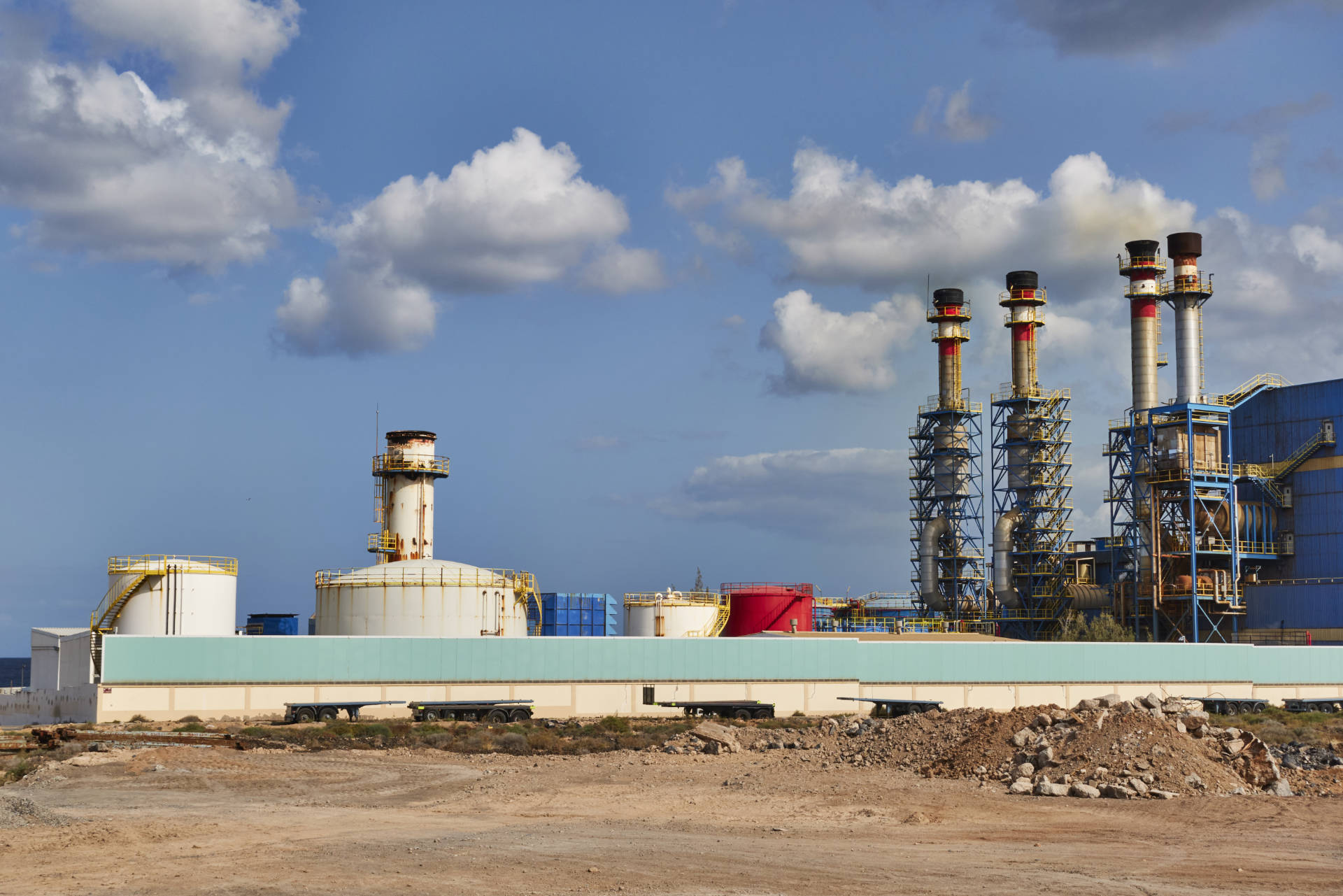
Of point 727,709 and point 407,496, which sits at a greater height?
point 407,496

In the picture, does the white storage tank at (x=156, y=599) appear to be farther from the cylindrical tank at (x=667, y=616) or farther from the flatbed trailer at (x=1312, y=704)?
the flatbed trailer at (x=1312, y=704)

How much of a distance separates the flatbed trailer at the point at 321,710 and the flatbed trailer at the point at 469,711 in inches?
67.1

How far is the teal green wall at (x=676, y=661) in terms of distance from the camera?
45281 millimetres

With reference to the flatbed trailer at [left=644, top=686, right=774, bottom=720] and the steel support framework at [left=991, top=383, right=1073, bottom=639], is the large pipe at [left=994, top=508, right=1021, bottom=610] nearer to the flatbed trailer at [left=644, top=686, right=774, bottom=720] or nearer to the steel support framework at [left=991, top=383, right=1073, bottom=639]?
the steel support framework at [left=991, top=383, right=1073, bottom=639]

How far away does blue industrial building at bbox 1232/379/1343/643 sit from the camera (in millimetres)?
70000

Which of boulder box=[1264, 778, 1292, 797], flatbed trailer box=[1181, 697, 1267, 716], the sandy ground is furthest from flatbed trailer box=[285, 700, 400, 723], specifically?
flatbed trailer box=[1181, 697, 1267, 716]

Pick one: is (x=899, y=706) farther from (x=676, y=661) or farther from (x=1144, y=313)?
(x=1144, y=313)

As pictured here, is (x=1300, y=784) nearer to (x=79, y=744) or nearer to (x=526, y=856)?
(x=526, y=856)

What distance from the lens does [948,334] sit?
8138 centimetres

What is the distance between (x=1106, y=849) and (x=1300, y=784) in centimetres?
981

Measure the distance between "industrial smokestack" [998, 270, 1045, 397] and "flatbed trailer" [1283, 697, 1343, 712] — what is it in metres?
24.6

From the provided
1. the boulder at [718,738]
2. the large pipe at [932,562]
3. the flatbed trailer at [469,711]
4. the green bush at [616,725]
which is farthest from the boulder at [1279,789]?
the large pipe at [932,562]

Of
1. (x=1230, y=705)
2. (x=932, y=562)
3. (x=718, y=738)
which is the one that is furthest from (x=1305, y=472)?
(x=718, y=738)

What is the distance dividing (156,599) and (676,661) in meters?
19.2
